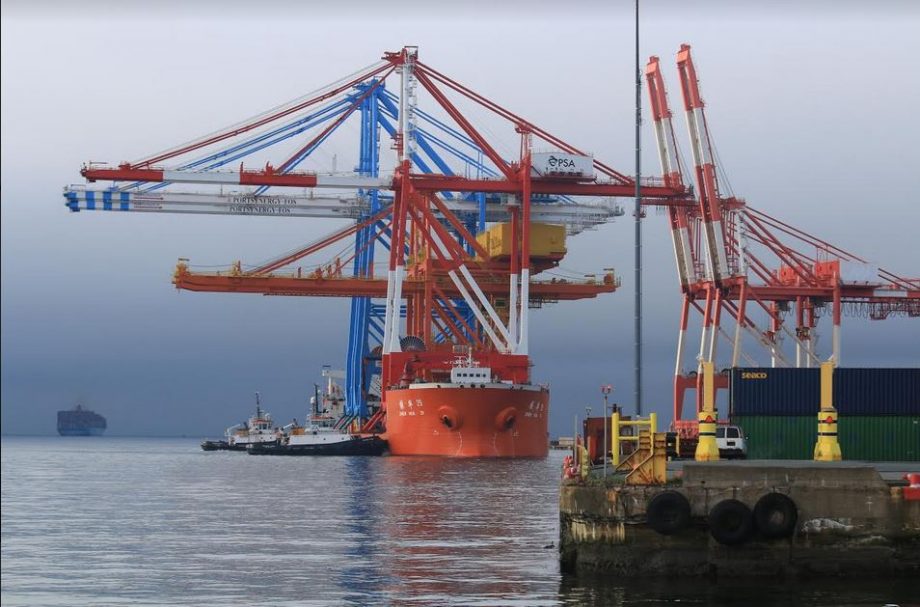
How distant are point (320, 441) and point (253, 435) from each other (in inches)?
712

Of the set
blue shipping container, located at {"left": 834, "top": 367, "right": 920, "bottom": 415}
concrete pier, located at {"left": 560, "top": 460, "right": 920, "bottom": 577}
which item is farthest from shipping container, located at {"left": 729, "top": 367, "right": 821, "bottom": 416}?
concrete pier, located at {"left": 560, "top": 460, "right": 920, "bottom": 577}

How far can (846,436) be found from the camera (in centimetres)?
3409

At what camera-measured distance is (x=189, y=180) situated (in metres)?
77.8

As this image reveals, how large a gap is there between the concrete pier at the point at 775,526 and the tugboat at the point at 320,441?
2490 inches

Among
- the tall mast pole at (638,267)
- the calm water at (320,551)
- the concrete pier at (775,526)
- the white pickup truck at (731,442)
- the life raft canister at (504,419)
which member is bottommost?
the calm water at (320,551)

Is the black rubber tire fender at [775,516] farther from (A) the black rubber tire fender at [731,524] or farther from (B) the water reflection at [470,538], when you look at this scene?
(B) the water reflection at [470,538]

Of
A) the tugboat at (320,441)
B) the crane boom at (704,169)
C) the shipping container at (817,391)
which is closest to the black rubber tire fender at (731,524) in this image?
the shipping container at (817,391)

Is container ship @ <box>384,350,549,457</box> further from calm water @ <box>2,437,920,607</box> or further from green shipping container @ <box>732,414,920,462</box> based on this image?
green shipping container @ <box>732,414,920,462</box>

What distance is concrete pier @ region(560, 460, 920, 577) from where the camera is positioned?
23.4 meters

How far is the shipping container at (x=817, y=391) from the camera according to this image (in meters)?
33.9

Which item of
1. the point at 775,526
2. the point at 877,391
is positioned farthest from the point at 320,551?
the point at 877,391

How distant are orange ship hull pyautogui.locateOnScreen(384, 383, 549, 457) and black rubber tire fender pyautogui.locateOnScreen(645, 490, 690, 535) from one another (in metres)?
51.4

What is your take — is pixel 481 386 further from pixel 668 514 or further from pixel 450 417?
pixel 668 514

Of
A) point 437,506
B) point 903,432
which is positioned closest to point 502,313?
point 437,506
